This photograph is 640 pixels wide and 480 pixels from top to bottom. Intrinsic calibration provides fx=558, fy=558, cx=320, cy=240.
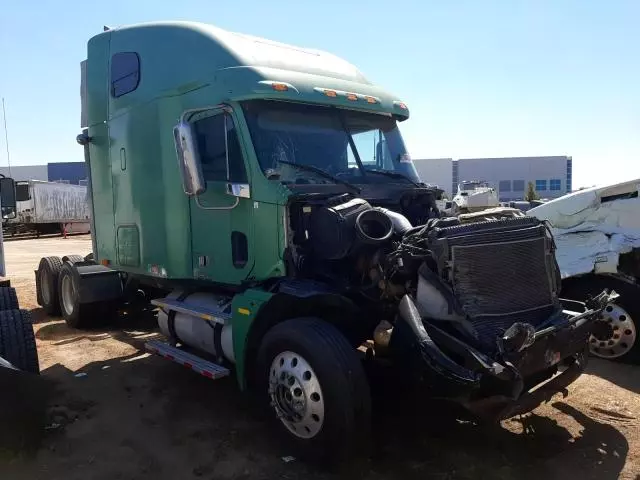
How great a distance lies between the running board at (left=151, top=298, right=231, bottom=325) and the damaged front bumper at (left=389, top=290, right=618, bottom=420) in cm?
183

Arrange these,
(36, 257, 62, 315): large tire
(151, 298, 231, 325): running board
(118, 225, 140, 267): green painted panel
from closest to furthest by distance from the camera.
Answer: (151, 298, 231, 325): running board, (118, 225, 140, 267): green painted panel, (36, 257, 62, 315): large tire

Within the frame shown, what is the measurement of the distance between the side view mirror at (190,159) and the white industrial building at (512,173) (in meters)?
63.8

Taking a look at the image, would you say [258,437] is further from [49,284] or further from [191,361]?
[49,284]

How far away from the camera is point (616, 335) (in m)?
6.27

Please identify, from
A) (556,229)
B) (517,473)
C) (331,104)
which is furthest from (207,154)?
(556,229)

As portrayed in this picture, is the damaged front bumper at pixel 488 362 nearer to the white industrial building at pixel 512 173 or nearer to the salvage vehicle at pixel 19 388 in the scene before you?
the salvage vehicle at pixel 19 388

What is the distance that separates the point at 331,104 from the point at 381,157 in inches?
31.7

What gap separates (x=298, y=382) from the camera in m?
4.12

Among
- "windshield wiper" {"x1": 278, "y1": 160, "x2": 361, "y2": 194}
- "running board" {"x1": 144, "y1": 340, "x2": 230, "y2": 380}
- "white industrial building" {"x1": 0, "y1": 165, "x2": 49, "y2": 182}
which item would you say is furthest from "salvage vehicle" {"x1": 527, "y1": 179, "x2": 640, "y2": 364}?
"white industrial building" {"x1": 0, "y1": 165, "x2": 49, "y2": 182}

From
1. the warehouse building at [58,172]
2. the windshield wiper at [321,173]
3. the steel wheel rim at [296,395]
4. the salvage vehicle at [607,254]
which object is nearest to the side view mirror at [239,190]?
the windshield wiper at [321,173]

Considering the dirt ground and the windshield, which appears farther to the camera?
the windshield

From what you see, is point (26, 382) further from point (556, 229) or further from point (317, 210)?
point (556, 229)

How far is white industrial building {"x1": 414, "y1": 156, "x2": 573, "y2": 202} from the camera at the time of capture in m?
68.1

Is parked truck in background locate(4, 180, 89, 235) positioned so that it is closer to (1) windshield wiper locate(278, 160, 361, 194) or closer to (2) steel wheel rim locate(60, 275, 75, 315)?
(2) steel wheel rim locate(60, 275, 75, 315)
